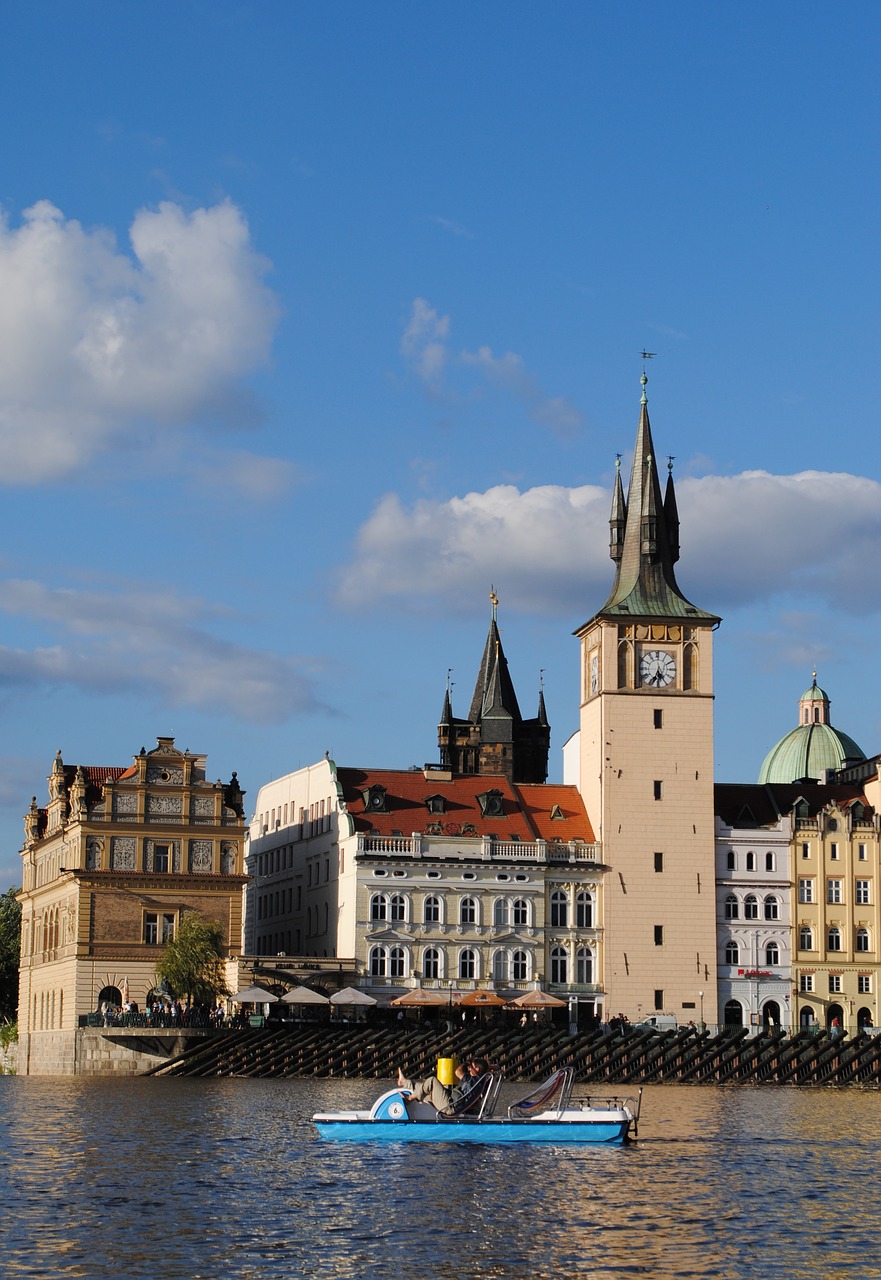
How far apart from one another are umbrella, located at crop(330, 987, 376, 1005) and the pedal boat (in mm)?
43914

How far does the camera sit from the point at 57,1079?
322 ft

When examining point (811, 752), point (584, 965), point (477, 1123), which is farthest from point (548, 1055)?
point (811, 752)

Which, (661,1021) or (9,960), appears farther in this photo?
(9,960)

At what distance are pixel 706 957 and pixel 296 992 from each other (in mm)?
26952

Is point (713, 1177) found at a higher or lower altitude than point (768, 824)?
lower

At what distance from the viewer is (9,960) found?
449 ft

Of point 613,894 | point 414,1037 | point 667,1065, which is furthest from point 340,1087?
point 613,894

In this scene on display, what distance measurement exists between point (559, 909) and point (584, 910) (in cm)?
150

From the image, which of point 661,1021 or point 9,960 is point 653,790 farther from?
point 9,960

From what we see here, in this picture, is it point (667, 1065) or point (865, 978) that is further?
point (865, 978)

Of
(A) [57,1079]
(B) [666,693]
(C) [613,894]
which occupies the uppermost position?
(B) [666,693]

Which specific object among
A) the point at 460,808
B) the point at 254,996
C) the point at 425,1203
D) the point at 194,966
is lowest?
the point at 425,1203

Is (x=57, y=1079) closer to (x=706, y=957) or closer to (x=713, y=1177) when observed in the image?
(x=706, y=957)

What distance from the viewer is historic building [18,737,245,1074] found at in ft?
341
